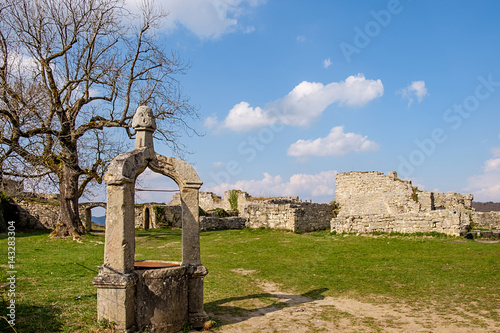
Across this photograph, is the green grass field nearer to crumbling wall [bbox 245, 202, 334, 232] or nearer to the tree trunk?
the tree trunk

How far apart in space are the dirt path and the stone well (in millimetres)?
864

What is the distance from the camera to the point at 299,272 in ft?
35.1

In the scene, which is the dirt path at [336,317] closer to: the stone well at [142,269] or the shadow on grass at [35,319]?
the stone well at [142,269]

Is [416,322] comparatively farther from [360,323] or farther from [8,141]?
[8,141]

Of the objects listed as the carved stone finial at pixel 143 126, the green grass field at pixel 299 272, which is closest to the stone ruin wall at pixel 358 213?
the green grass field at pixel 299 272

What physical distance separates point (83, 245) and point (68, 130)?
5633 mm

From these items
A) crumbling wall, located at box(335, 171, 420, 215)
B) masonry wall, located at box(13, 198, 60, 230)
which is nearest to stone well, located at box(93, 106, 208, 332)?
crumbling wall, located at box(335, 171, 420, 215)

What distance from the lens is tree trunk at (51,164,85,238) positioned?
17578mm

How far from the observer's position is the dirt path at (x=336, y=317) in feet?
20.0

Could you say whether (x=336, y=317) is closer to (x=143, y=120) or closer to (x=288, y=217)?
(x=143, y=120)

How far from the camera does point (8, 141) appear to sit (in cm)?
1467

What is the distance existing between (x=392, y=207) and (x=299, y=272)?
49.2ft

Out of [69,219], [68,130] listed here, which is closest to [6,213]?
[69,219]

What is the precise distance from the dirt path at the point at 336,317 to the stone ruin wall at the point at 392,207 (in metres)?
9.26
